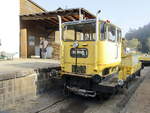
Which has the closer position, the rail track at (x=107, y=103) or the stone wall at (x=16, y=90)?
the stone wall at (x=16, y=90)

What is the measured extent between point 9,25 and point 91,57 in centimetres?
948

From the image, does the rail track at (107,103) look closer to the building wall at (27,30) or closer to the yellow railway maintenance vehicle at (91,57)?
the yellow railway maintenance vehicle at (91,57)

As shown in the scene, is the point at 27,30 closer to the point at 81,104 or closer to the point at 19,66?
the point at 19,66

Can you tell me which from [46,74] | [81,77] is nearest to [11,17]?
[46,74]

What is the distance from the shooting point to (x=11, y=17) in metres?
13.2

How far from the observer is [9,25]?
1302 centimetres

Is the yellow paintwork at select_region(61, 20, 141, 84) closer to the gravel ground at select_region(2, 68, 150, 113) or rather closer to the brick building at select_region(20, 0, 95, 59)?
the gravel ground at select_region(2, 68, 150, 113)

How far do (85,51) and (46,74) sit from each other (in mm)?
2493

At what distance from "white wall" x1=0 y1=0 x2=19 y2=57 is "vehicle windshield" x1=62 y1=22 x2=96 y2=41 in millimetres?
7682

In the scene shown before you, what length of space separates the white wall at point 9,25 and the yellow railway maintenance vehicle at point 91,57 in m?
7.64

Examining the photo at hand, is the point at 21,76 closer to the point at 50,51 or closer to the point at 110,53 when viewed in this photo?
the point at 110,53

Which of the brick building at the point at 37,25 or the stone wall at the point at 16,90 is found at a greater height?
the brick building at the point at 37,25

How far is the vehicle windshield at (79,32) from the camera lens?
597 cm

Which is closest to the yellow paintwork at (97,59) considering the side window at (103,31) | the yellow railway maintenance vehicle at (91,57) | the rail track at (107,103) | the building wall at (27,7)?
the yellow railway maintenance vehicle at (91,57)
